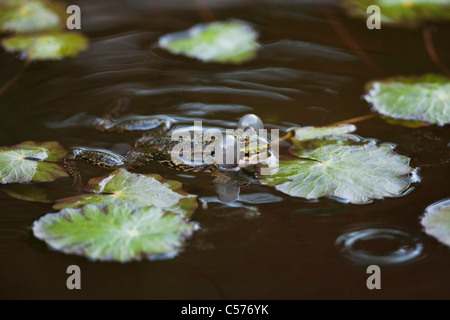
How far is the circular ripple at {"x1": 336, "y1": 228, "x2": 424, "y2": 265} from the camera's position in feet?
4.58

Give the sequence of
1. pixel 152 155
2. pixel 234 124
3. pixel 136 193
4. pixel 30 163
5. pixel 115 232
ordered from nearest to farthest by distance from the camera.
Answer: pixel 115 232, pixel 136 193, pixel 30 163, pixel 152 155, pixel 234 124

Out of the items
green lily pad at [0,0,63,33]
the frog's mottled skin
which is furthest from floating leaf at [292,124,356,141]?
green lily pad at [0,0,63,33]

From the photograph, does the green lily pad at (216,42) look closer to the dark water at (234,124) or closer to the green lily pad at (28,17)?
the dark water at (234,124)

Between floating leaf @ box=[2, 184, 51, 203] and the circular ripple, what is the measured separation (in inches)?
36.0

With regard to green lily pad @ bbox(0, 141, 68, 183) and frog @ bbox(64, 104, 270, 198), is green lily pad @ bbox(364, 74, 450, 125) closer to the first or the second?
frog @ bbox(64, 104, 270, 198)

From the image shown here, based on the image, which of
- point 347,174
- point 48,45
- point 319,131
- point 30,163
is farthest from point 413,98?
point 48,45

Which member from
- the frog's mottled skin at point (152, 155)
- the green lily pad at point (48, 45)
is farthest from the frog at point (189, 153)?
the green lily pad at point (48, 45)

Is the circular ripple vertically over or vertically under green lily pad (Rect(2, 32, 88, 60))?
under

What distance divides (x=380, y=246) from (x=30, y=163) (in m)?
1.13

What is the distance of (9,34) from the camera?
2744 mm

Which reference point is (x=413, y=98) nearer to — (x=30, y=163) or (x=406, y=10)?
(x=406, y=10)

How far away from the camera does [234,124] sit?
200cm
